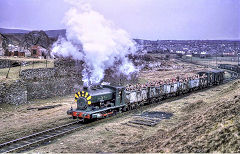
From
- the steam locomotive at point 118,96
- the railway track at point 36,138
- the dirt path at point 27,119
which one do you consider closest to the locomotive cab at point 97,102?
the steam locomotive at point 118,96

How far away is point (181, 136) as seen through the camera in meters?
11.0

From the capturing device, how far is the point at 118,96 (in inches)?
776

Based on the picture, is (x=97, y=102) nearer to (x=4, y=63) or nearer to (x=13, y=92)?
(x=13, y=92)

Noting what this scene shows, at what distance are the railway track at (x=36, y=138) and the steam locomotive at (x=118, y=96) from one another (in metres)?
1.17

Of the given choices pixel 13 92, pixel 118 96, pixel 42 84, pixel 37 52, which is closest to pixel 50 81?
pixel 42 84

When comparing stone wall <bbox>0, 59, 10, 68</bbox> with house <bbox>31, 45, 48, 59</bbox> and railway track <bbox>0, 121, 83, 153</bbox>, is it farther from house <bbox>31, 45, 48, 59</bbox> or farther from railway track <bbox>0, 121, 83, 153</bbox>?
railway track <bbox>0, 121, 83, 153</bbox>

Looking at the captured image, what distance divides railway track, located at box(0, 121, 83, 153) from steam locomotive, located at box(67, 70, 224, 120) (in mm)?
1173

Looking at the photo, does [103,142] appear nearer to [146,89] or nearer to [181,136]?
[181,136]

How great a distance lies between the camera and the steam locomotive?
56.6 ft

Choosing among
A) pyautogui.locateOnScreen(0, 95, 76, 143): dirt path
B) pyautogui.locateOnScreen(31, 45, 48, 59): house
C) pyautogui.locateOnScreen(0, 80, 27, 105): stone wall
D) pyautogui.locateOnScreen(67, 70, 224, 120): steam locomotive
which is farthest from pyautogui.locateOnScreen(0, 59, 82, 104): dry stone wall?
pyautogui.locateOnScreen(31, 45, 48, 59): house

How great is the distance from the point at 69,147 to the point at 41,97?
1709cm

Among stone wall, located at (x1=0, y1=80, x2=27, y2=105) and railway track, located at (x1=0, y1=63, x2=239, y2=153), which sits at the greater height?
stone wall, located at (x1=0, y1=80, x2=27, y2=105)

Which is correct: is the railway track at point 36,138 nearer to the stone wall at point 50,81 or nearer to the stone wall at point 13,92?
the stone wall at point 13,92

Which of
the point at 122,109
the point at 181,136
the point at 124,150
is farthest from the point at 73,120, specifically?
the point at 181,136
